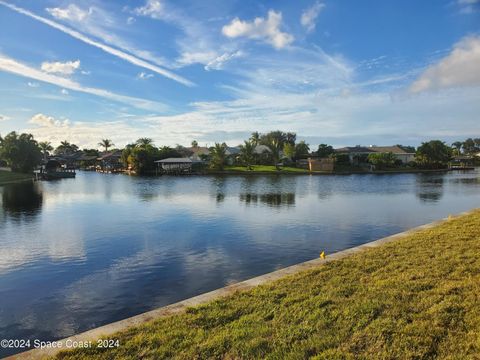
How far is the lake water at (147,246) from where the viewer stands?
29.8ft

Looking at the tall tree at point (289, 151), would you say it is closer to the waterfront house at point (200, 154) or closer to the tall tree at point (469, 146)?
the waterfront house at point (200, 154)

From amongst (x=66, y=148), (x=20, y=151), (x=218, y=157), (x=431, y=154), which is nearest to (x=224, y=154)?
(x=218, y=157)

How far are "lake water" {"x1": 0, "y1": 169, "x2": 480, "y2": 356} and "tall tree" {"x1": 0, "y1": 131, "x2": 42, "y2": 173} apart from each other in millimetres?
43615

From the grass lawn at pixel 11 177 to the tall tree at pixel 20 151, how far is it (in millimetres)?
2590

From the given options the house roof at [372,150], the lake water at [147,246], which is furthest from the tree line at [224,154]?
the lake water at [147,246]

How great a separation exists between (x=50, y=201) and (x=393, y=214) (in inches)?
1222

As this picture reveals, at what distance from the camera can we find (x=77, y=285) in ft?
34.7

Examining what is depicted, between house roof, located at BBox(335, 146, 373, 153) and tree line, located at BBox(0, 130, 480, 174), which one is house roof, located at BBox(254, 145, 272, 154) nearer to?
tree line, located at BBox(0, 130, 480, 174)

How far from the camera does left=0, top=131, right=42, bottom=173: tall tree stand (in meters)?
64.5

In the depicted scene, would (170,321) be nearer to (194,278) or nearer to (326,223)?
(194,278)

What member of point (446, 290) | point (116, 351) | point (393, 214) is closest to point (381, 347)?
point (446, 290)

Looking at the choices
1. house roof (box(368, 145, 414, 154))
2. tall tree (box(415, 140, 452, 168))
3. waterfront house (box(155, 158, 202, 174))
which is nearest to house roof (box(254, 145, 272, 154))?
waterfront house (box(155, 158, 202, 174))

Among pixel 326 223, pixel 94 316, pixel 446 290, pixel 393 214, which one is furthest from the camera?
pixel 393 214

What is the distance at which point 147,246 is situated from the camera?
50.2 feet
